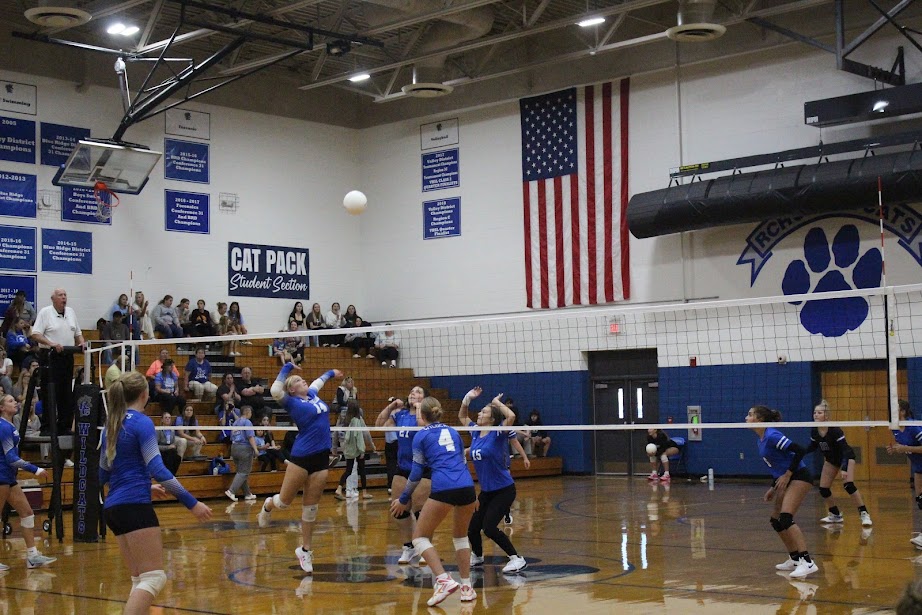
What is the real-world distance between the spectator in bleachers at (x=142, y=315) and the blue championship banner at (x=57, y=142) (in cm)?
Result: 351

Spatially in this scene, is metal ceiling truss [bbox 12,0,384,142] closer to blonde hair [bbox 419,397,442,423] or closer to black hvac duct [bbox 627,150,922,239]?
black hvac duct [bbox 627,150,922,239]

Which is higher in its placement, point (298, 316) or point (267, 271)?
point (267, 271)

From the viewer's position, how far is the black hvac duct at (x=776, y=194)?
20.1 m

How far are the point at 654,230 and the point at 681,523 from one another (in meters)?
9.11

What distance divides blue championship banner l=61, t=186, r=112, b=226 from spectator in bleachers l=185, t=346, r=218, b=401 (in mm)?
4226

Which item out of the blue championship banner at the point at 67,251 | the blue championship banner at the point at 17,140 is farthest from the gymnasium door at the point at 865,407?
the blue championship banner at the point at 17,140

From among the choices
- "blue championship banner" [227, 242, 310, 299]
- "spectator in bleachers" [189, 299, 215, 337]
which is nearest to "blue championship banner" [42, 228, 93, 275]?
"spectator in bleachers" [189, 299, 215, 337]

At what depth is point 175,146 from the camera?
2644cm

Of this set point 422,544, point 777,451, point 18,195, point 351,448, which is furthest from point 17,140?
point 777,451

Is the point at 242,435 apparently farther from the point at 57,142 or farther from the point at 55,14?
the point at 57,142

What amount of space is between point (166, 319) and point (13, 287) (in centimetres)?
331

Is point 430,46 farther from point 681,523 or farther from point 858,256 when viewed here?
point 681,523

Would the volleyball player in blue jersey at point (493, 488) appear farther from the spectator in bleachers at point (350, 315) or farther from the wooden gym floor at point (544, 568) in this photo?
the spectator in bleachers at point (350, 315)

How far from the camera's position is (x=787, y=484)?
1106 cm
